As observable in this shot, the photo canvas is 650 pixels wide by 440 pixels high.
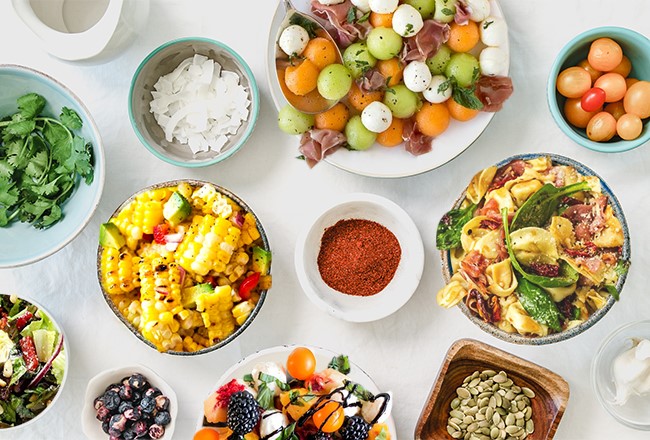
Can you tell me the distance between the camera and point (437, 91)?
62.3 inches

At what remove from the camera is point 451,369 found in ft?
5.35

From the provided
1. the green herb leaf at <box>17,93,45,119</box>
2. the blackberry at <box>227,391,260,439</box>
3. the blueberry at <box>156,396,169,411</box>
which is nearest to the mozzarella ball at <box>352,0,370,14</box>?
the green herb leaf at <box>17,93,45,119</box>

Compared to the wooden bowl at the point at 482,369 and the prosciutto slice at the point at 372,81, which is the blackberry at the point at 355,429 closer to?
the wooden bowl at the point at 482,369

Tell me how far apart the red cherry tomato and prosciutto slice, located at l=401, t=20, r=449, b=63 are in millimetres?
323

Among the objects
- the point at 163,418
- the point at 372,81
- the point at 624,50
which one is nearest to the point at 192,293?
the point at 163,418

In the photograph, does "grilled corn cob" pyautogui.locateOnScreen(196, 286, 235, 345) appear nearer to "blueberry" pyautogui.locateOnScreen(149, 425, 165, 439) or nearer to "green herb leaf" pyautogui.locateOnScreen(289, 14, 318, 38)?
"blueberry" pyautogui.locateOnScreen(149, 425, 165, 439)

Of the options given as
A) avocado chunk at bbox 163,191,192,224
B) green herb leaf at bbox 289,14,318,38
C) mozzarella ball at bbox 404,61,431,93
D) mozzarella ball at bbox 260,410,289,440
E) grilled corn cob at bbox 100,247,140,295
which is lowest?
mozzarella ball at bbox 260,410,289,440

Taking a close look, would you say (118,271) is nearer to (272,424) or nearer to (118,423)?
(118,423)

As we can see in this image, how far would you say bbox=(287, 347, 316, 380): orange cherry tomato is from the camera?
5.08 feet

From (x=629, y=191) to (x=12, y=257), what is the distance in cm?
137

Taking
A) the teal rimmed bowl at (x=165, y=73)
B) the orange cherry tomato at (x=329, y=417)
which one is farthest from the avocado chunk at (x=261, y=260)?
the orange cherry tomato at (x=329, y=417)

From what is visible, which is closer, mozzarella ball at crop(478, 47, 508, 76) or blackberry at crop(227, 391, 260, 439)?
blackberry at crop(227, 391, 260, 439)

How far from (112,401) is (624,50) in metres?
1.32

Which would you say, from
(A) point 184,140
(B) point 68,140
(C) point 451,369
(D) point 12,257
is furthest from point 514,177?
(D) point 12,257
